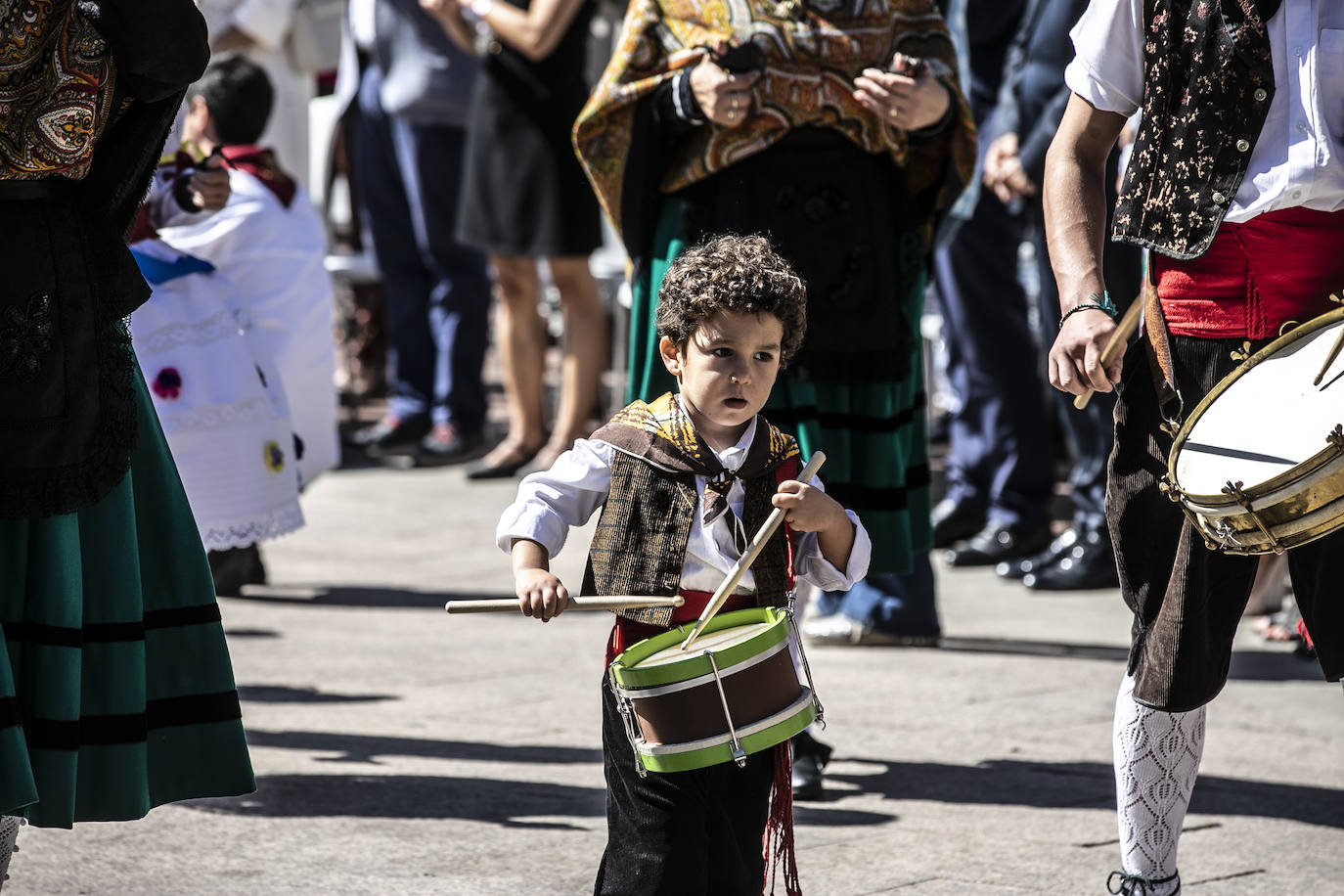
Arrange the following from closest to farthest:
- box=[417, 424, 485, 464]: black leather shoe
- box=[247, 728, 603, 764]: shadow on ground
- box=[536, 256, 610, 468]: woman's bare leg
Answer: box=[247, 728, 603, 764]: shadow on ground < box=[536, 256, 610, 468]: woman's bare leg < box=[417, 424, 485, 464]: black leather shoe

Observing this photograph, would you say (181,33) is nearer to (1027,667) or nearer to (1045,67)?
(1027,667)

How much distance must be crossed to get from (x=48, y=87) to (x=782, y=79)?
1618mm

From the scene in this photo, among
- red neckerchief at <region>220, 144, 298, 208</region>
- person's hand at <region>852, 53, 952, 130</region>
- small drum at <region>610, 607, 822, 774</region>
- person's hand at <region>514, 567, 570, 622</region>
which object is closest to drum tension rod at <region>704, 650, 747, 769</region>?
small drum at <region>610, 607, 822, 774</region>

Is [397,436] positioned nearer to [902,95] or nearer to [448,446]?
[448,446]

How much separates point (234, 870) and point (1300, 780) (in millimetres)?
2384

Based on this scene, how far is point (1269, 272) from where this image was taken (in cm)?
295

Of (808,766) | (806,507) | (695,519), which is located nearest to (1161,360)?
(806,507)

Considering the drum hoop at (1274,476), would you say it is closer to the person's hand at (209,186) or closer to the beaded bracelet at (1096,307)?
the beaded bracelet at (1096,307)

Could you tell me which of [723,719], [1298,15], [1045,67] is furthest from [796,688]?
[1045,67]

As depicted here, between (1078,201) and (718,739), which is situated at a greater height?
(1078,201)

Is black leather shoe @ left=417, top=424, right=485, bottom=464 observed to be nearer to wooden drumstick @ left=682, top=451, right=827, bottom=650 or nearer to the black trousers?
the black trousers

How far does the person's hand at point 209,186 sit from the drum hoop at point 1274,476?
98.3 inches

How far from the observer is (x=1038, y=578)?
6477 millimetres

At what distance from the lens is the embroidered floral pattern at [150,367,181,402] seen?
4426 millimetres
